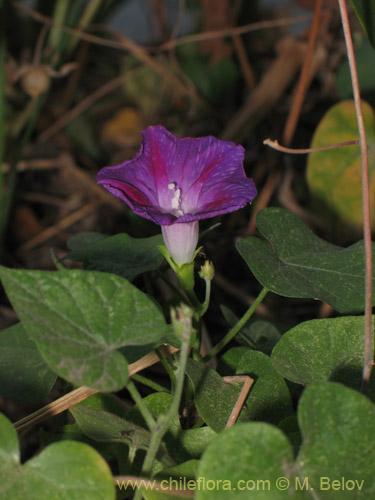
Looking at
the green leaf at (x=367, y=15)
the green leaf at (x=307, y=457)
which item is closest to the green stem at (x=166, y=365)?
the green leaf at (x=307, y=457)

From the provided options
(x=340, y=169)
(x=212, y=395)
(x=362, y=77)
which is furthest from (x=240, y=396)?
(x=362, y=77)

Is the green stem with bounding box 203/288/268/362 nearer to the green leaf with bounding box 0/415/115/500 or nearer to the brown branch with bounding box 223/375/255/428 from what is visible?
the brown branch with bounding box 223/375/255/428

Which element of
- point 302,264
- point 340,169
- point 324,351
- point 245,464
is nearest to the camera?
point 245,464

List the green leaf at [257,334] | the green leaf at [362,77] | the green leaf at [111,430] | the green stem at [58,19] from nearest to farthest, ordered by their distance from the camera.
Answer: the green leaf at [111,430] → the green leaf at [257,334] → the green leaf at [362,77] → the green stem at [58,19]

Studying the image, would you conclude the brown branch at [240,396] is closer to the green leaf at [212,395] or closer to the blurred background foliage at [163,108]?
the green leaf at [212,395]

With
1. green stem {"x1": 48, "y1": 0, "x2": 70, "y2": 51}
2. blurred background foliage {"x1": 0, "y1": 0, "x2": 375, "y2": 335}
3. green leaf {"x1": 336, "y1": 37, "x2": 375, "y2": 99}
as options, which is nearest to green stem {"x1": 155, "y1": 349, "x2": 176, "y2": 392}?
blurred background foliage {"x1": 0, "y1": 0, "x2": 375, "y2": 335}

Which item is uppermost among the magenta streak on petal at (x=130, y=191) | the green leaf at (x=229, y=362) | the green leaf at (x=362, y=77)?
the green leaf at (x=362, y=77)

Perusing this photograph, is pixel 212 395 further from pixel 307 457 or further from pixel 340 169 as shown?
pixel 340 169
